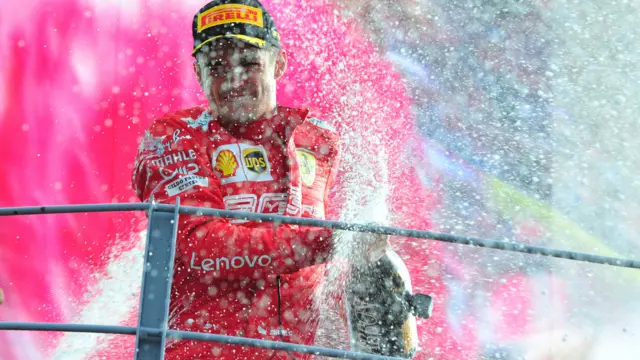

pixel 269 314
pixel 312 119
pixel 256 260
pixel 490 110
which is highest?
pixel 490 110

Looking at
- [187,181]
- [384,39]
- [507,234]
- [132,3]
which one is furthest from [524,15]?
[187,181]

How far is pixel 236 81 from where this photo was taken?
256 centimetres

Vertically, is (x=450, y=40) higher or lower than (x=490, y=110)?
higher

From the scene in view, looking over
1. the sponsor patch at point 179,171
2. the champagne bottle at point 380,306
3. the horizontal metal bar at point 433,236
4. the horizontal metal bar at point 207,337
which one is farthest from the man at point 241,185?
the horizontal metal bar at point 207,337

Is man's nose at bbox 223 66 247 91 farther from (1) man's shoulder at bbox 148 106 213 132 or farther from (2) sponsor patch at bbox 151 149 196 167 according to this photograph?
(2) sponsor patch at bbox 151 149 196 167

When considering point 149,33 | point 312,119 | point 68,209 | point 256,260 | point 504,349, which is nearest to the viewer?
point 68,209

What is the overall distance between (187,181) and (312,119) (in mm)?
580

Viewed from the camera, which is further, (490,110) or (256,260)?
(490,110)

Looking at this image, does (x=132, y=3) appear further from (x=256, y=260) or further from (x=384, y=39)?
(x=256, y=260)

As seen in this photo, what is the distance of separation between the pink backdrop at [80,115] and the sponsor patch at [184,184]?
2870 mm

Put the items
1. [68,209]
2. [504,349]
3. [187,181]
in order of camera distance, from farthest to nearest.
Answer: [504,349]
[187,181]
[68,209]

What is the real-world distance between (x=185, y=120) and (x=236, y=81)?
21cm

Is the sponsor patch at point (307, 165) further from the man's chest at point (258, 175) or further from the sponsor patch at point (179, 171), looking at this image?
the sponsor patch at point (179, 171)

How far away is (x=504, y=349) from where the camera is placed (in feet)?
19.6
